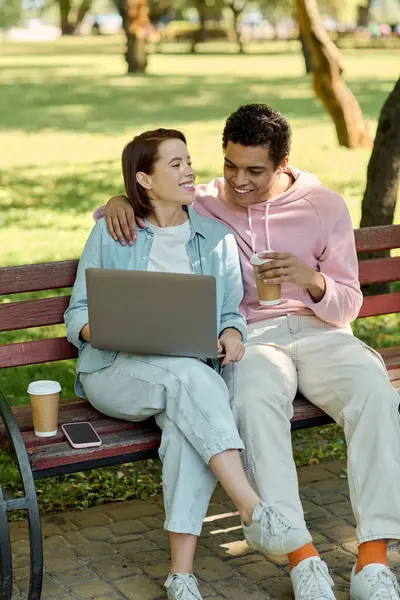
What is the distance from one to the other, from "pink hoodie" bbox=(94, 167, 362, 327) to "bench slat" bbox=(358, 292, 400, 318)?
0.54 m

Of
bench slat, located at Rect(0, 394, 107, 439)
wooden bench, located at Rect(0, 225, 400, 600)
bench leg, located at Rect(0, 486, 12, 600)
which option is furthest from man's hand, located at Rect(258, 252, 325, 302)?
bench leg, located at Rect(0, 486, 12, 600)

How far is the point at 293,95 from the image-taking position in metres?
25.5

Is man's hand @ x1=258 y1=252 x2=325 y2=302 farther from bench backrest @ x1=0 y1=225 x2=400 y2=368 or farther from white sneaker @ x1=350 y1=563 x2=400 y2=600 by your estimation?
white sneaker @ x1=350 y1=563 x2=400 y2=600

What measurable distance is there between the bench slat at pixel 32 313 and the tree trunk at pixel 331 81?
9366 mm

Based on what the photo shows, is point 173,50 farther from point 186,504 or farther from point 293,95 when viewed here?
point 186,504

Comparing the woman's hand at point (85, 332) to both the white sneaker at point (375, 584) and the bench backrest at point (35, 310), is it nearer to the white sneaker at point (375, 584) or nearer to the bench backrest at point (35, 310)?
the bench backrest at point (35, 310)

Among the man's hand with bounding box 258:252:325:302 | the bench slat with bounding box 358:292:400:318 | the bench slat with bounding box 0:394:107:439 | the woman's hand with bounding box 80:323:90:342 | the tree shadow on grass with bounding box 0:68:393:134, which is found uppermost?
the man's hand with bounding box 258:252:325:302

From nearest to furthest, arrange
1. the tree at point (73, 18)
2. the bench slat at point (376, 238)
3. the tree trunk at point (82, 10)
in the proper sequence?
the bench slat at point (376, 238) < the tree trunk at point (82, 10) < the tree at point (73, 18)

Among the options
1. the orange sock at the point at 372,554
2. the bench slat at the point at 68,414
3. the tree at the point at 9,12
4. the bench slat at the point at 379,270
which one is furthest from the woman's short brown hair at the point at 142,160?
the tree at the point at 9,12

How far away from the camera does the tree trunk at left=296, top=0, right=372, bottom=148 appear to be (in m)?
13.1

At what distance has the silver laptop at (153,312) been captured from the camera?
3369 mm

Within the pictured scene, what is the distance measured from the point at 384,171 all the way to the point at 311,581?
3.69 m

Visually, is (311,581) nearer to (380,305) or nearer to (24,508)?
(24,508)

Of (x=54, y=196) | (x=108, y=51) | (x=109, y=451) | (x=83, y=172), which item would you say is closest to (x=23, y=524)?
(x=109, y=451)
